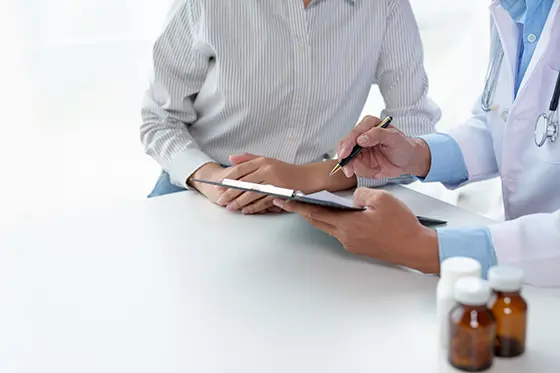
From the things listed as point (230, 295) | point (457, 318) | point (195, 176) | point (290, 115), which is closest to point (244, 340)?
point (230, 295)

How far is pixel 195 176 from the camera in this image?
5.39 feet

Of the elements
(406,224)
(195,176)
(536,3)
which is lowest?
(406,224)

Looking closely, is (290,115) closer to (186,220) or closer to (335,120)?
(335,120)

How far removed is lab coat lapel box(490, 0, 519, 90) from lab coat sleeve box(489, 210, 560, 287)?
1.32 ft

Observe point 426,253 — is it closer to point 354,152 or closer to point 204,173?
point 354,152

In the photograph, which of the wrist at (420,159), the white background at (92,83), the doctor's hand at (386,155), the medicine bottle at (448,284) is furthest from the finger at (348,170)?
the white background at (92,83)

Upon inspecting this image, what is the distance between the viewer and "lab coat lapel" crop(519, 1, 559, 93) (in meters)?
1.38

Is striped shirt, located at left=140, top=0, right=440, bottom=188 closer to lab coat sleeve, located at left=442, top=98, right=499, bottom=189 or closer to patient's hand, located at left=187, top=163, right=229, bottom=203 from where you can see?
patient's hand, located at left=187, top=163, right=229, bottom=203

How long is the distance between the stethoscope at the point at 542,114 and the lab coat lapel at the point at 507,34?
5 centimetres

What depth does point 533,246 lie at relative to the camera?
3.88 feet

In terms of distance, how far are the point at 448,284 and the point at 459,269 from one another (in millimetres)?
25

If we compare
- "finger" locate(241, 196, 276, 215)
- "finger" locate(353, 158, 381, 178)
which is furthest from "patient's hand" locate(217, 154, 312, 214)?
"finger" locate(353, 158, 381, 178)

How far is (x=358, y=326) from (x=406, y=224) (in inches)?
9.1

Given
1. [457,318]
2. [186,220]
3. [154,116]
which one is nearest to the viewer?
[457,318]
